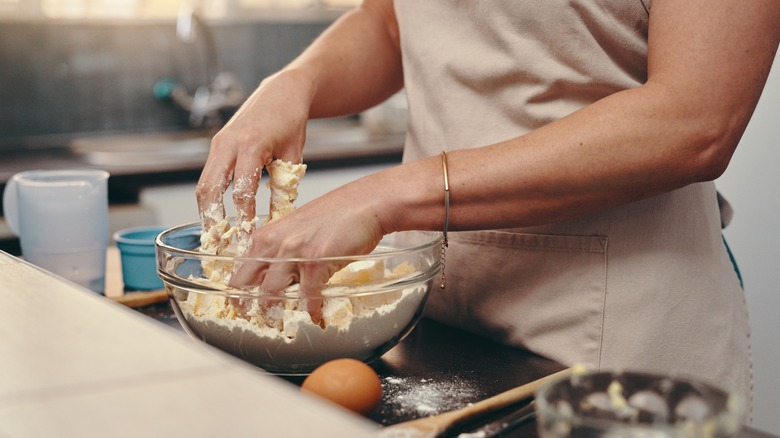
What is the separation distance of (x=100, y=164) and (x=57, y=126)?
2.20 ft

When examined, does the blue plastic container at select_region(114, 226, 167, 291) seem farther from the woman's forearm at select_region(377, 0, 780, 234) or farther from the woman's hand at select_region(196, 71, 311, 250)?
the woman's forearm at select_region(377, 0, 780, 234)

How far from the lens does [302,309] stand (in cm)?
98

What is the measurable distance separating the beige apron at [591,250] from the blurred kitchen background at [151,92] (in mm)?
1756

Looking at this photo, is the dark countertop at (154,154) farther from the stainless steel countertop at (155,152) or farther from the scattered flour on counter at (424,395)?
the scattered flour on counter at (424,395)

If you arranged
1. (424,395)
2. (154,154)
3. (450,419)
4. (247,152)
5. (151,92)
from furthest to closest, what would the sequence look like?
(151,92)
(154,154)
(247,152)
(424,395)
(450,419)

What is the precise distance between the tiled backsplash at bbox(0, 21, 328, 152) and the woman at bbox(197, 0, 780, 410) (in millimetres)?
2310

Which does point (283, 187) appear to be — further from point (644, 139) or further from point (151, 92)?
point (151, 92)

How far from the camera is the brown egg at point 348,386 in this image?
0.81 meters

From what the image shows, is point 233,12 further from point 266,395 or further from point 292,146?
point 266,395

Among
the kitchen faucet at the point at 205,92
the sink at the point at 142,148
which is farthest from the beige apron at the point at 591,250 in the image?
the kitchen faucet at the point at 205,92

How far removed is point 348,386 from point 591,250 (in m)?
0.49

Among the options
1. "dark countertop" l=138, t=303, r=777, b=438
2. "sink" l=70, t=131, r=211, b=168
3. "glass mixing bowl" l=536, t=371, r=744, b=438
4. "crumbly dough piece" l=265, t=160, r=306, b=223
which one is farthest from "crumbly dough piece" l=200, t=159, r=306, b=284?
"sink" l=70, t=131, r=211, b=168

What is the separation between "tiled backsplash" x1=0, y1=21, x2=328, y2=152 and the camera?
3.31 metres

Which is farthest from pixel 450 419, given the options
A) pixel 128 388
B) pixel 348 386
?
pixel 128 388
